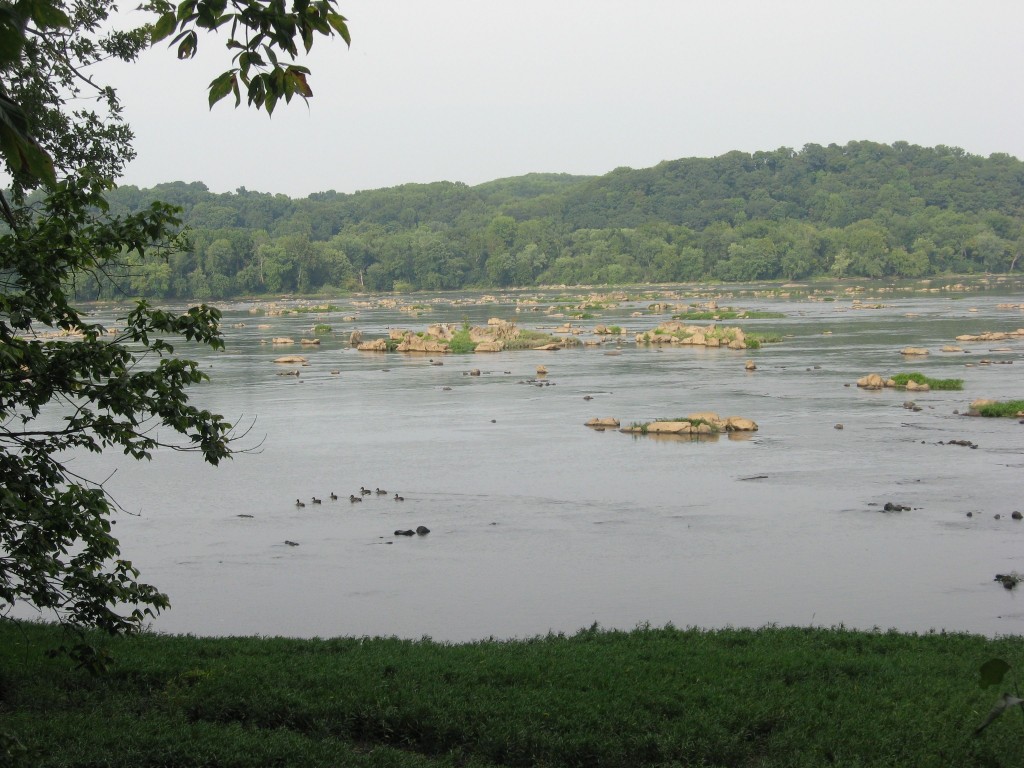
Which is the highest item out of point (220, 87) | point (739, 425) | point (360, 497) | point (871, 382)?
point (220, 87)

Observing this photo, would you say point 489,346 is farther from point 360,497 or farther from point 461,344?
point 360,497

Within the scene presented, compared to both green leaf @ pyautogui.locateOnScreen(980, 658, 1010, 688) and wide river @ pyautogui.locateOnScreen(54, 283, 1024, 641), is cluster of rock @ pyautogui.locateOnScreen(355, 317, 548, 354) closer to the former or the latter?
wide river @ pyautogui.locateOnScreen(54, 283, 1024, 641)

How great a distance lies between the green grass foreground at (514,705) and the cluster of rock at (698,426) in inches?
604

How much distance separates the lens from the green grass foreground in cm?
736

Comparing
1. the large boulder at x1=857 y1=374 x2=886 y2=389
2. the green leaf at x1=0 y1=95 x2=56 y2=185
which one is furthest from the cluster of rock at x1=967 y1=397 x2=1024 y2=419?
the green leaf at x1=0 y1=95 x2=56 y2=185

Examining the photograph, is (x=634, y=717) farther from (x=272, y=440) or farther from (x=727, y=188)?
(x=727, y=188)

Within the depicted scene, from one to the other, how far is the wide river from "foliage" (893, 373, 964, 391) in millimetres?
1005

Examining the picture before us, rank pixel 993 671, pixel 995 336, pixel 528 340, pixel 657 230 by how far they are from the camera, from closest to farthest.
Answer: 1. pixel 993 671
2. pixel 995 336
3. pixel 528 340
4. pixel 657 230

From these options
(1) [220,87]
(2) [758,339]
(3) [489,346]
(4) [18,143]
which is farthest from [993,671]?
(3) [489,346]

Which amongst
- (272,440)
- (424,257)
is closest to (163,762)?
(272,440)

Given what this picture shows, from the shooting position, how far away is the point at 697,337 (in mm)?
50594

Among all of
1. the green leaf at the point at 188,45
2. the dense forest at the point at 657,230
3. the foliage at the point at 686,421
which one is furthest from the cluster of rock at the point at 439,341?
the dense forest at the point at 657,230

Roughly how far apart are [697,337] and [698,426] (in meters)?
25.4

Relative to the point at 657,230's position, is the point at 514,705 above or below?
below
